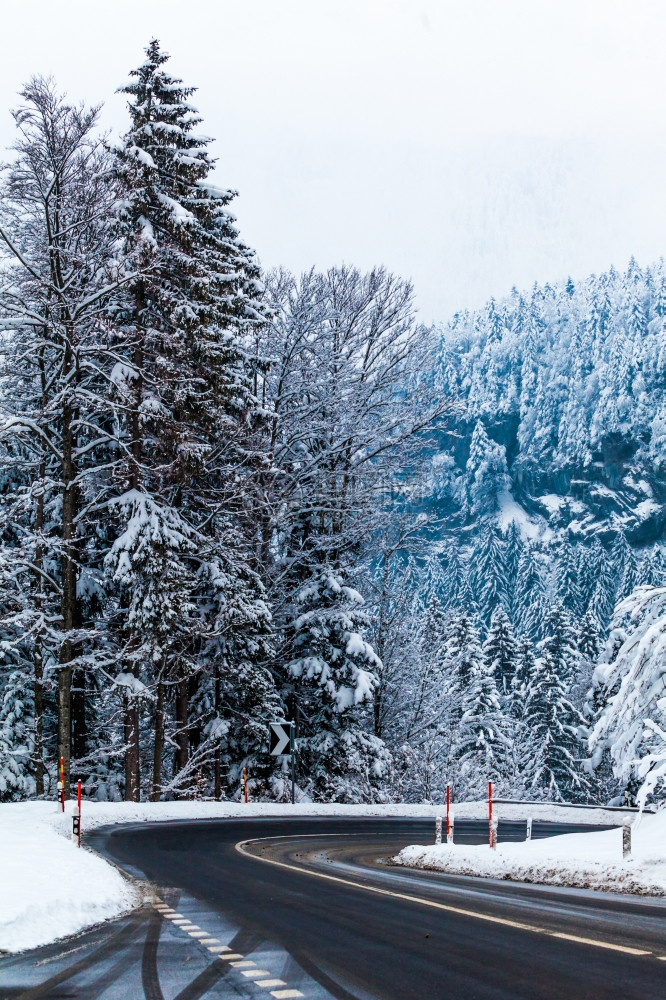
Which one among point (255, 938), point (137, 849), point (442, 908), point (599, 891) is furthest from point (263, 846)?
point (255, 938)

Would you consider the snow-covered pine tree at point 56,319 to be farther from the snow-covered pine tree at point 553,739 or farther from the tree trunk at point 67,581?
the snow-covered pine tree at point 553,739

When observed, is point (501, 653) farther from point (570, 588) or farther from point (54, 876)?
point (570, 588)

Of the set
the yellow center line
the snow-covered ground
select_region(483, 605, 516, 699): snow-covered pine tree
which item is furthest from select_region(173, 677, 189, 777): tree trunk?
select_region(483, 605, 516, 699): snow-covered pine tree

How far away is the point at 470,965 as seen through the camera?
6.84 metres

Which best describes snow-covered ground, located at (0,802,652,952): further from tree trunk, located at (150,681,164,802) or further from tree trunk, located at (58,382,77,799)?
tree trunk, located at (150,681,164,802)

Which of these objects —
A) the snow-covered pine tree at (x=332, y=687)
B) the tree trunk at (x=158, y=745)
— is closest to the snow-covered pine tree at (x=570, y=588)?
the snow-covered pine tree at (x=332, y=687)

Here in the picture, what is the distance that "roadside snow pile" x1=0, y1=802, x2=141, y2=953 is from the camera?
8305 mm

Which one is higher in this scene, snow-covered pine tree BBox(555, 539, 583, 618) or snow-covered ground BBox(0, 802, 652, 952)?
snow-covered pine tree BBox(555, 539, 583, 618)

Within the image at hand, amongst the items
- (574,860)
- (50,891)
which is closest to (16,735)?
(574,860)

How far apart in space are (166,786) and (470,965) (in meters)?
24.1

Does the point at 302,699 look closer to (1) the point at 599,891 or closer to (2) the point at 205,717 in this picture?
(2) the point at 205,717

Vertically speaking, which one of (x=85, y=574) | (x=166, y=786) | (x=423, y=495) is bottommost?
(x=166, y=786)

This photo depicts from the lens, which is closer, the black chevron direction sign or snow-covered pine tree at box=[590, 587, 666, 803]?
snow-covered pine tree at box=[590, 587, 666, 803]

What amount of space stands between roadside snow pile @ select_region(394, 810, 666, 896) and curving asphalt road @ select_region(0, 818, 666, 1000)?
25.6 inches
